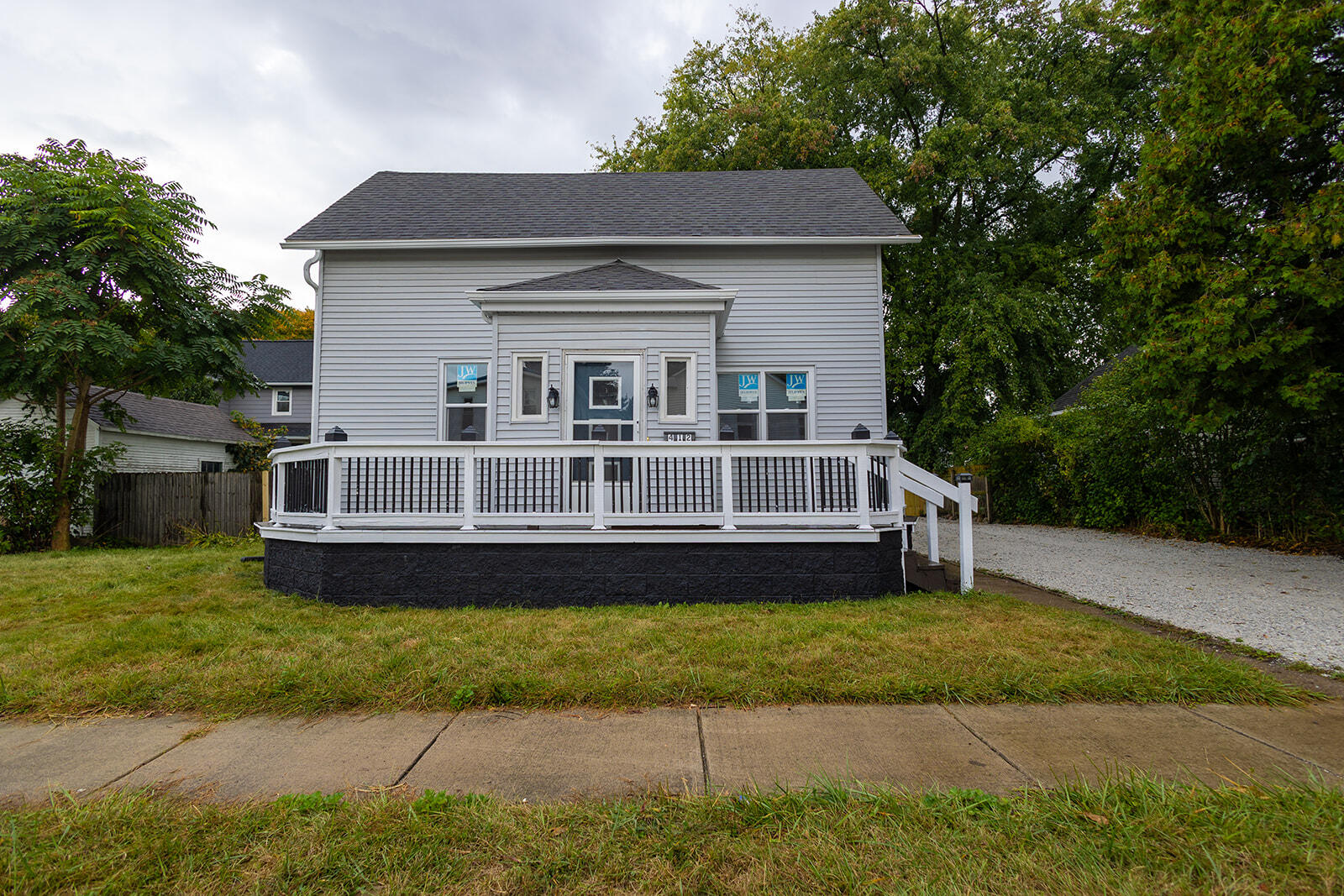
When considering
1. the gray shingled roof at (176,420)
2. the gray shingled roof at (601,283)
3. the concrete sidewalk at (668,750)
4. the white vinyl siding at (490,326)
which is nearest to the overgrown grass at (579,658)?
the concrete sidewalk at (668,750)

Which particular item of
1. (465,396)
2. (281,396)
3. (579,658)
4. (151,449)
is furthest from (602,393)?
(281,396)

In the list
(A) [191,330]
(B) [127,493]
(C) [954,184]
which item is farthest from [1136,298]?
(B) [127,493]

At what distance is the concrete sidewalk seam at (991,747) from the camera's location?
2666 mm

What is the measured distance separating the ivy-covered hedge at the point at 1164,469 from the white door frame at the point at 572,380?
775 cm

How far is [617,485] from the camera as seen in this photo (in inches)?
244

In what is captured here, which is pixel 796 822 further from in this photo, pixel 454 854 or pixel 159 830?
pixel 159 830

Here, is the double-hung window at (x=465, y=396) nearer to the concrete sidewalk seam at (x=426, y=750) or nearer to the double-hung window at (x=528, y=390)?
the double-hung window at (x=528, y=390)

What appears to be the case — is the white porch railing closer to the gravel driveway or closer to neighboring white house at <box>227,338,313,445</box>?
the gravel driveway

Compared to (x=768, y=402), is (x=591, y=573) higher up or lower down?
lower down

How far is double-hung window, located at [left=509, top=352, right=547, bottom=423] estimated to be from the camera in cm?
833

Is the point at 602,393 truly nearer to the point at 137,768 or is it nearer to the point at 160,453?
the point at 137,768

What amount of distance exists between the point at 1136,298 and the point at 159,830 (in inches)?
448

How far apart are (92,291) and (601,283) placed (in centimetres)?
1082

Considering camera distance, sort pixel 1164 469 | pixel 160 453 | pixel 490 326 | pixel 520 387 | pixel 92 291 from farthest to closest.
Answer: pixel 160 453 → pixel 92 291 → pixel 1164 469 → pixel 490 326 → pixel 520 387
